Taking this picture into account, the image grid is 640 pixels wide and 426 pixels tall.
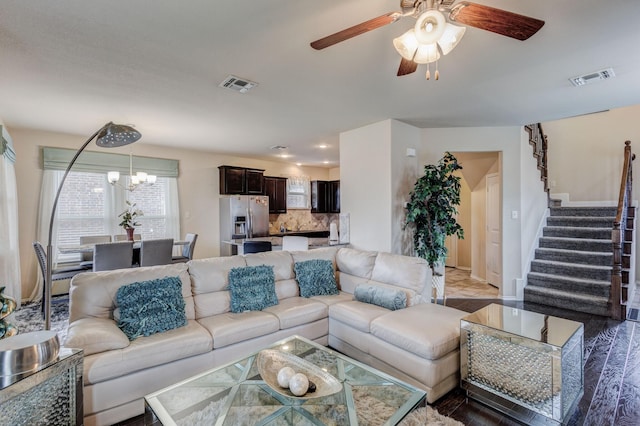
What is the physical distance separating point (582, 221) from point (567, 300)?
1736 mm

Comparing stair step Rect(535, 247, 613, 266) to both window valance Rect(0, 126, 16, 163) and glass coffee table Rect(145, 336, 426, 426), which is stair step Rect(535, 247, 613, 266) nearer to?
glass coffee table Rect(145, 336, 426, 426)

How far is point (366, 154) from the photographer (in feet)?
15.4

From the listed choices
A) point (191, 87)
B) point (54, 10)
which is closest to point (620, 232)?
point (191, 87)

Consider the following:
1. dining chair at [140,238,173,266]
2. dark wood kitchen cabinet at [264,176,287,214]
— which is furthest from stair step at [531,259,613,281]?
dining chair at [140,238,173,266]

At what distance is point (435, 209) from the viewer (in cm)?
418

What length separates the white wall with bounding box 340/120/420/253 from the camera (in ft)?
14.3

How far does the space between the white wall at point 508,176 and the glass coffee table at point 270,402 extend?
13.1 ft

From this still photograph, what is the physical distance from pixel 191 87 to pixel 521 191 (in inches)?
195

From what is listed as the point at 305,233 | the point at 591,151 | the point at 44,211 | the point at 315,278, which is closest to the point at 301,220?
the point at 305,233

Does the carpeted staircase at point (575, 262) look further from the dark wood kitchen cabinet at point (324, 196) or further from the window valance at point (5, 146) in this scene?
the window valance at point (5, 146)

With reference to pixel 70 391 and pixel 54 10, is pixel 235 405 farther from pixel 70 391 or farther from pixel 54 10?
pixel 54 10

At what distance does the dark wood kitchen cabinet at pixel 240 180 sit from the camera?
6582mm

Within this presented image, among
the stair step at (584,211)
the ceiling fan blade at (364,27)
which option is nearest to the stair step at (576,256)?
the stair step at (584,211)

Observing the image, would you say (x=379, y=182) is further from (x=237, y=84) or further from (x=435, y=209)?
(x=237, y=84)
